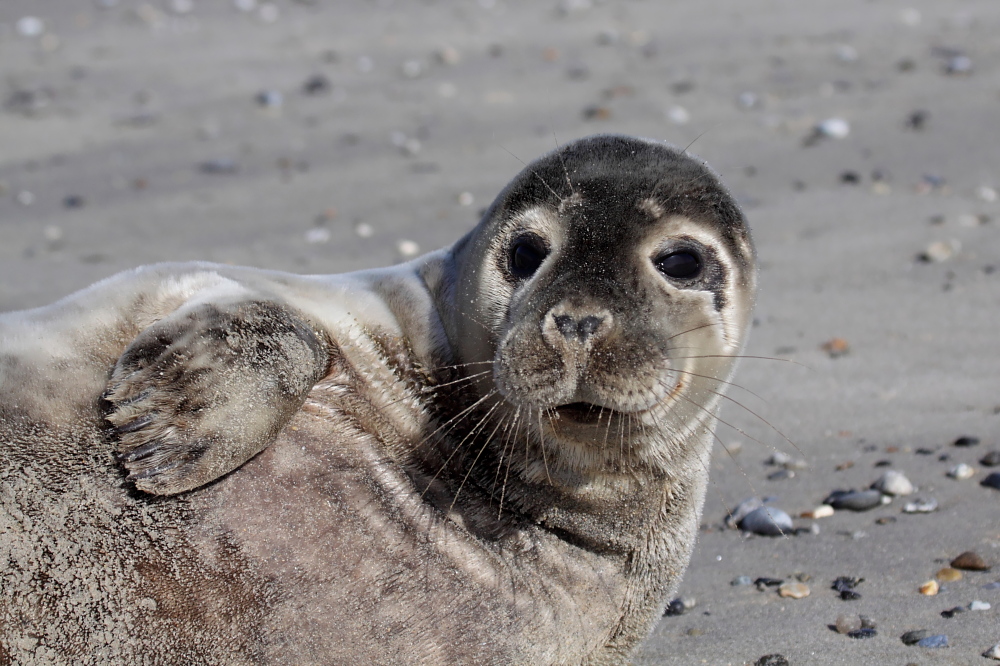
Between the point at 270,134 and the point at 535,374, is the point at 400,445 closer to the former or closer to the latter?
the point at 535,374

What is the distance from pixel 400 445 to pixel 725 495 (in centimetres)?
164

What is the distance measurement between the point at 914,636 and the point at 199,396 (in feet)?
6.09

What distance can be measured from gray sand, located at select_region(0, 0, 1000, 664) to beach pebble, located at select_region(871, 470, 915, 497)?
0.07 m

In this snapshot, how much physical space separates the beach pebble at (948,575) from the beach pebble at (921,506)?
393mm

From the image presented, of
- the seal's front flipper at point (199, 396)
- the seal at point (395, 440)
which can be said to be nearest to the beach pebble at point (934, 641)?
the seal at point (395, 440)

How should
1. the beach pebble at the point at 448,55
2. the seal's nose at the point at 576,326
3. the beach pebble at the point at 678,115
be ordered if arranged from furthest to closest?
A: 1. the beach pebble at the point at 448,55
2. the beach pebble at the point at 678,115
3. the seal's nose at the point at 576,326

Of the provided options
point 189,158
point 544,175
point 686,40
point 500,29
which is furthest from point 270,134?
point 544,175

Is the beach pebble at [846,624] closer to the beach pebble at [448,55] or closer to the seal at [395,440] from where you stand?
the seal at [395,440]

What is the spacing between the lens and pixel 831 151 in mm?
7727

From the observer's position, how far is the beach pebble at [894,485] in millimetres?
3902

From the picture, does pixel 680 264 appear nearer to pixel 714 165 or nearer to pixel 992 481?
pixel 992 481

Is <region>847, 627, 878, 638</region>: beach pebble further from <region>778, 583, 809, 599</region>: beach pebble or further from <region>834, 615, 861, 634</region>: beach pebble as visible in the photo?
<region>778, 583, 809, 599</region>: beach pebble

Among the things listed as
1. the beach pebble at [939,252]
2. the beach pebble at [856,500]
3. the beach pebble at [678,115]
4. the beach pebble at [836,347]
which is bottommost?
the beach pebble at [836,347]

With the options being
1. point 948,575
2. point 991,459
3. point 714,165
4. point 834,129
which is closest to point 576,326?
point 948,575
